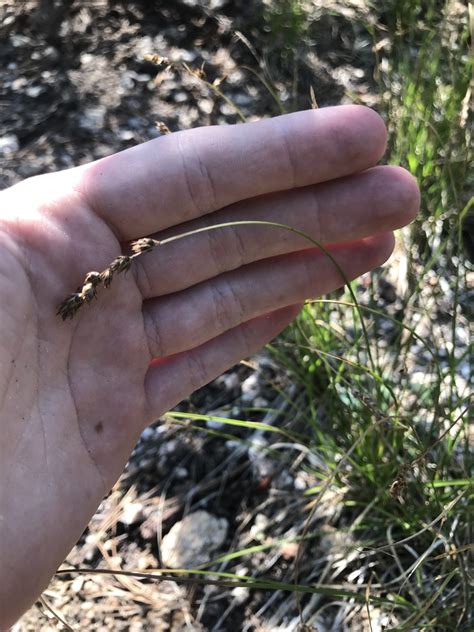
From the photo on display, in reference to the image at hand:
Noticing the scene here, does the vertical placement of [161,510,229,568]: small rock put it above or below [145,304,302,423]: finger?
below

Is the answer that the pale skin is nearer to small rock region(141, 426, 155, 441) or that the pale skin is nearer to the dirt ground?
the dirt ground

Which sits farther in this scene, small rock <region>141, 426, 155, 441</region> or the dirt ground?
small rock <region>141, 426, 155, 441</region>

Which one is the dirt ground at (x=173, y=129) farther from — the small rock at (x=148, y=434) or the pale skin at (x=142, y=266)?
the pale skin at (x=142, y=266)

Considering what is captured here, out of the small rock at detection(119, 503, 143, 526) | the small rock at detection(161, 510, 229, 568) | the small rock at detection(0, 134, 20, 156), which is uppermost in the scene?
the small rock at detection(0, 134, 20, 156)

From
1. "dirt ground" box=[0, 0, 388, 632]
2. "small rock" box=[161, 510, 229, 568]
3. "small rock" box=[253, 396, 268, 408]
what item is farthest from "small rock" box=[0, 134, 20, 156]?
"small rock" box=[161, 510, 229, 568]

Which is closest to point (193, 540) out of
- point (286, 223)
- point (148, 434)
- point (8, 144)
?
point (148, 434)

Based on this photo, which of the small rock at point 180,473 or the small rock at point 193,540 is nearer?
the small rock at point 193,540

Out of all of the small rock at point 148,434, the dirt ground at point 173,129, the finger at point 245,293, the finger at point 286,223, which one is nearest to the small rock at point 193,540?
the dirt ground at point 173,129

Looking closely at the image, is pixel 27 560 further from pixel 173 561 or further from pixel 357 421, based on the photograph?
pixel 357 421
